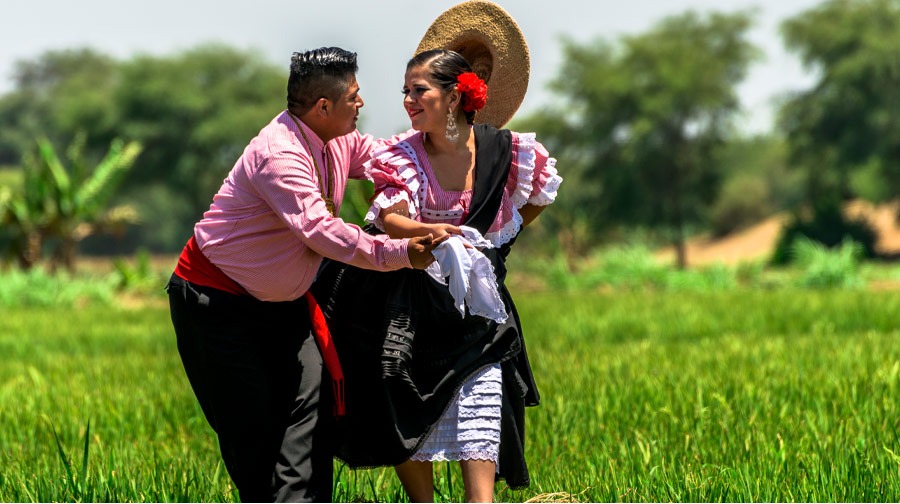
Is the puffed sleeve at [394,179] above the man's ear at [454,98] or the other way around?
the other way around

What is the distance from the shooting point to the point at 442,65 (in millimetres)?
3445

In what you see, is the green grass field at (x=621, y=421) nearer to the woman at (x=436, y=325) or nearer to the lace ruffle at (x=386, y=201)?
the woman at (x=436, y=325)

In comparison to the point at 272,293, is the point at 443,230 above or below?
above

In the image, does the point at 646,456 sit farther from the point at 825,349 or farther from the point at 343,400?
the point at 825,349

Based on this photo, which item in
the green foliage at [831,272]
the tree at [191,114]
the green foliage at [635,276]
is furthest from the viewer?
the tree at [191,114]

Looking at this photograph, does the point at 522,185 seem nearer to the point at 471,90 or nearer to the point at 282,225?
the point at 471,90

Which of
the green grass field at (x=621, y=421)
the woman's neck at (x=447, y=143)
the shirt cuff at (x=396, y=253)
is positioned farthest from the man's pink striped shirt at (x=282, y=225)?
the green grass field at (x=621, y=421)

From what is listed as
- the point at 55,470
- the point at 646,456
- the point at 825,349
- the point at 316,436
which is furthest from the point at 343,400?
the point at 825,349

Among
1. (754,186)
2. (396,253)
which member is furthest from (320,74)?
(754,186)

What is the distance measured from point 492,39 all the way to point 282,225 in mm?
948

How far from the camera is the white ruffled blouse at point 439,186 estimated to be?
3434 mm

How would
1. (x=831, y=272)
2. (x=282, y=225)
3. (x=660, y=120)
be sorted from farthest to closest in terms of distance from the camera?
(x=660, y=120) < (x=831, y=272) < (x=282, y=225)

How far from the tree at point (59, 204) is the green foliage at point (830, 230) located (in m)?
18.5

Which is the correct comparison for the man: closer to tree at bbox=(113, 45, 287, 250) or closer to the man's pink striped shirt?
the man's pink striped shirt
